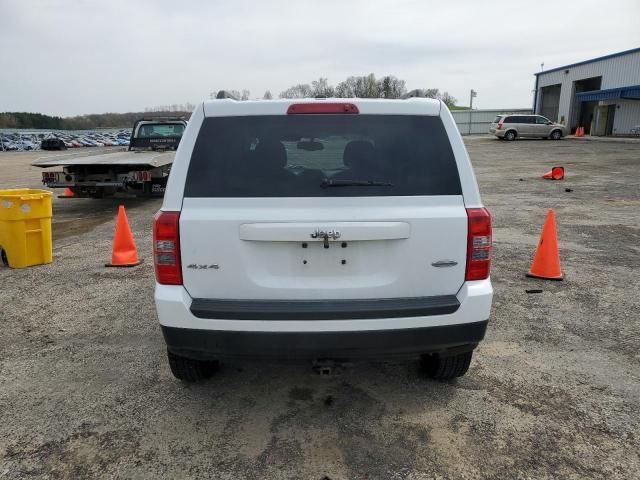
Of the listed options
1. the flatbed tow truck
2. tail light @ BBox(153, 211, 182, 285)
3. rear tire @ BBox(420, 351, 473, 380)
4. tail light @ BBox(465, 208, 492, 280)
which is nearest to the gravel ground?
rear tire @ BBox(420, 351, 473, 380)

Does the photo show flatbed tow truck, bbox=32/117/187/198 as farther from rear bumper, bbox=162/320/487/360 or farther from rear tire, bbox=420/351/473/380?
rear tire, bbox=420/351/473/380

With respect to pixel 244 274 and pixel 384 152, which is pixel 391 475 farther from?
pixel 384 152

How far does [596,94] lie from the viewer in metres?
38.2

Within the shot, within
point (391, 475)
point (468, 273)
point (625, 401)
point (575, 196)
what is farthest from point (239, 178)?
point (575, 196)

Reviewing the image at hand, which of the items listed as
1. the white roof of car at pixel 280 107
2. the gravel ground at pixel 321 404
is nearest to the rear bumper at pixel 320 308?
the gravel ground at pixel 321 404

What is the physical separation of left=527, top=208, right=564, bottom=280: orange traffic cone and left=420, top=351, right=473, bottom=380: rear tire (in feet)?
9.39

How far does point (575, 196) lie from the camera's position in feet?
39.9

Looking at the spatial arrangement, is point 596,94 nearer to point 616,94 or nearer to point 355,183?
point 616,94

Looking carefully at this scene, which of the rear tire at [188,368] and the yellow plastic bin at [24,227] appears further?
the yellow plastic bin at [24,227]

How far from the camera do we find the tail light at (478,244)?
2.71 meters

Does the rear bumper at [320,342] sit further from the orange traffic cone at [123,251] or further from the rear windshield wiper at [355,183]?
the orange traffic cone at [123,251]

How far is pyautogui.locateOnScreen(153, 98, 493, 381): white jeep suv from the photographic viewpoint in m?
2.62

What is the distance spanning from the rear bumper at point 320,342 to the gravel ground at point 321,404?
280mm

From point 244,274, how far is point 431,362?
1.54 m
